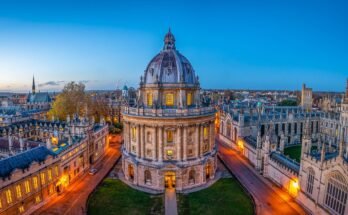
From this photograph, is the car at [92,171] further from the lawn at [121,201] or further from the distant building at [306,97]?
the distant building at [306,97]

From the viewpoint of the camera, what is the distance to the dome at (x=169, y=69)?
40.2 metres

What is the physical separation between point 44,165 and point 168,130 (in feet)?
65.7

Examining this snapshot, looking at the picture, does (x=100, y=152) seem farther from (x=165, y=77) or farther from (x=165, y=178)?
(x=165, y=77)

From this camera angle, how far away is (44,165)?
34594mm

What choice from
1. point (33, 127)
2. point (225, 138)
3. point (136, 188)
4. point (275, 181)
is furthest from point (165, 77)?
point (33, 127)

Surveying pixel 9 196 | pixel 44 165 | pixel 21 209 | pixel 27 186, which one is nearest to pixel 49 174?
pixel 44 165

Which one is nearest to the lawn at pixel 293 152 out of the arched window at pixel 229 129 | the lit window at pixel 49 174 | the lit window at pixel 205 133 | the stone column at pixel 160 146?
the arched window at pixel 229 129

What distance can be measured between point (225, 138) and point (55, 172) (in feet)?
153

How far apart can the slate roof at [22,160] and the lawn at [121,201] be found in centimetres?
1030

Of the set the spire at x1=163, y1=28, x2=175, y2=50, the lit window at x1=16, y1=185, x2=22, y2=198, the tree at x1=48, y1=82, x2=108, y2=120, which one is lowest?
the lit window at x1=16, y1=185, x2=22, y2=198

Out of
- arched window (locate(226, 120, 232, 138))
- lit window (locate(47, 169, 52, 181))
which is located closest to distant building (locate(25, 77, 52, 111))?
lit window (locate(47, 169, 52, 181))

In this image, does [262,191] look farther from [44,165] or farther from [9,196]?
[9,196]

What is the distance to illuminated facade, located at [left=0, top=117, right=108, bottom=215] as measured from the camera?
Result: 29.4 metres

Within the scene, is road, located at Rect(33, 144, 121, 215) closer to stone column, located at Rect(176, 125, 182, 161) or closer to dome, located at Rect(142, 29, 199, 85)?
stone column, located at Rect(176, 125, 182, 161)
